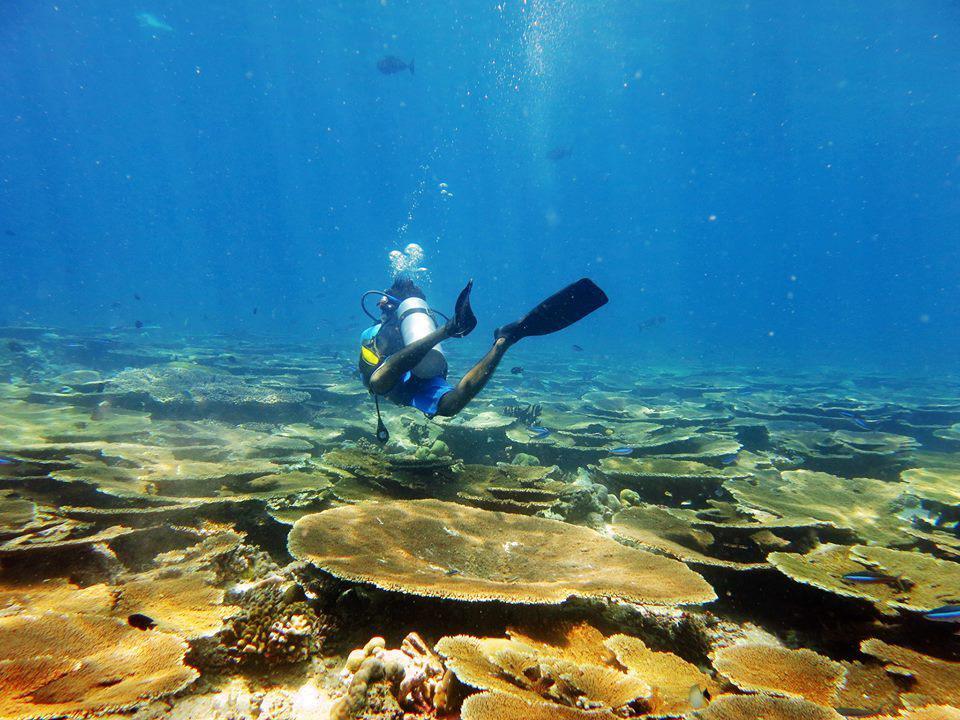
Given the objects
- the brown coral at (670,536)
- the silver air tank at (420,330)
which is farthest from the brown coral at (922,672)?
the silver air tank at (420,330)

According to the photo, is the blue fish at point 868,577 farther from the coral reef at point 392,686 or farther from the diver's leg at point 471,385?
the diver's leg at point 471,385

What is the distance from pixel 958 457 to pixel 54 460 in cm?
1427

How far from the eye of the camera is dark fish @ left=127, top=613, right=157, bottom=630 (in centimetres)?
230

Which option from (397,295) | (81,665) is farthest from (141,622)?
(397,295)

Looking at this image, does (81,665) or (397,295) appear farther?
(397,295)

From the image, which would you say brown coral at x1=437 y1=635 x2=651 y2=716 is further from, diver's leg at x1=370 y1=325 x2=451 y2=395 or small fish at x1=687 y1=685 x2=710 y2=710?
diver's leg at x1=370 y1=325 x2=451 y2=395

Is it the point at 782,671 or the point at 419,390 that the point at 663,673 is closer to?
the point at 782,671

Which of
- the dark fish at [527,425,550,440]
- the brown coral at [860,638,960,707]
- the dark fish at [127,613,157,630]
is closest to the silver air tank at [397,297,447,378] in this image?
the dark fish at [527,425,550,440]

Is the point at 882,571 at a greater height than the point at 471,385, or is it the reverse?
the point at 471,385

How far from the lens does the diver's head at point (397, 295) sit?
7.07m

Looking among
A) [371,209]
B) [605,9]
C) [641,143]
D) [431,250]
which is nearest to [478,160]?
[641,143]

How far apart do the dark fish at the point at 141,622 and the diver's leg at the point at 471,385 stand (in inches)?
141

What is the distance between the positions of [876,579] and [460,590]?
2836 millimetres

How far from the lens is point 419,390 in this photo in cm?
612
